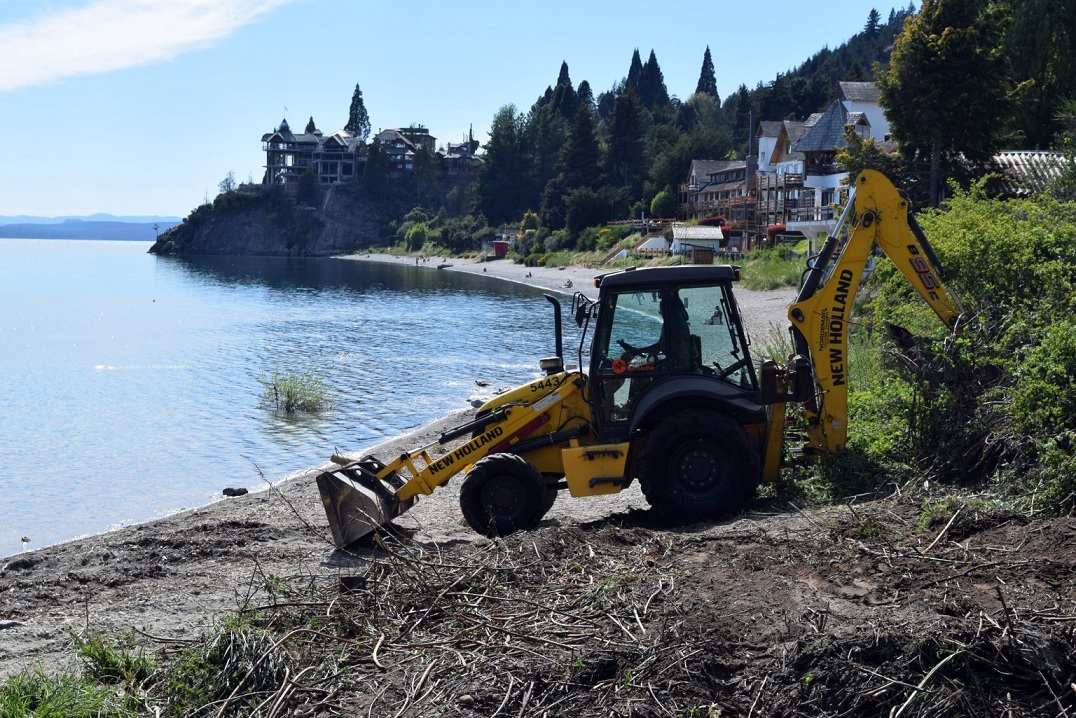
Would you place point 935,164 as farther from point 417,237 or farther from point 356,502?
point 417,237

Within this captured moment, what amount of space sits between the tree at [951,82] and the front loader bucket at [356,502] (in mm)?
24404

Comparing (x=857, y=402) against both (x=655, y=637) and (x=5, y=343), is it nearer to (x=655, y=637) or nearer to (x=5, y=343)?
(x=655, y=637)

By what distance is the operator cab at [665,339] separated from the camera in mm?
10281

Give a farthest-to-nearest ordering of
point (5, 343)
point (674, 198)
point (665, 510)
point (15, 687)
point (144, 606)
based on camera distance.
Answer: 1. point (674, 198)
2. point (5, 343)
3. point (665, 510)
4. point (144, 606)
5. point (15, 687)

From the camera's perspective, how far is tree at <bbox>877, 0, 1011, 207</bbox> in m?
29.9

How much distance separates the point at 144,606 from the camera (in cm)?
937

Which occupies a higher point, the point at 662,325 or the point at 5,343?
the point at 662,325

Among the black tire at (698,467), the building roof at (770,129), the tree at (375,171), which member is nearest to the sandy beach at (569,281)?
the black tire at (698,467)

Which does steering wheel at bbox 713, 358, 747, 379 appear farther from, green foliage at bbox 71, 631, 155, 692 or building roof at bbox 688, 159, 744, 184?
building roof at bbox 688, 159, 744, 184

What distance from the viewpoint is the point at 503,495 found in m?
10.5

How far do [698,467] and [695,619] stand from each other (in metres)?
4.05

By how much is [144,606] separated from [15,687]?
301 centimetres

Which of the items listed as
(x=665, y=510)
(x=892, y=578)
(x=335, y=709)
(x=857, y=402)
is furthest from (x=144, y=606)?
(x=857, y=402)

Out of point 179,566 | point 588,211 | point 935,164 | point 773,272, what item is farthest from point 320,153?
point 179,566
